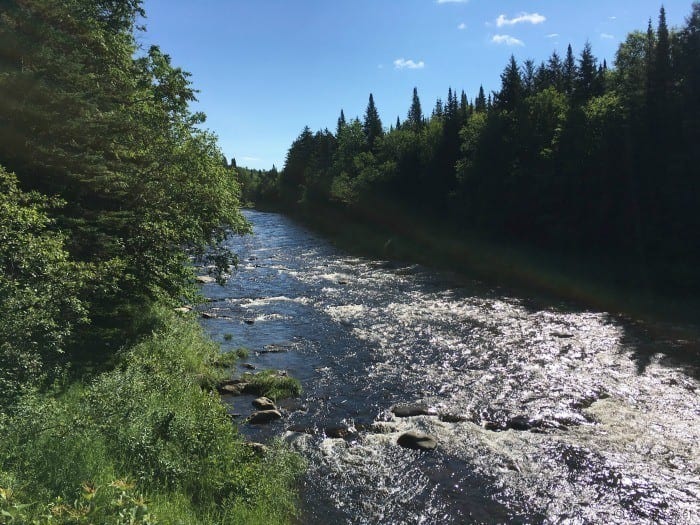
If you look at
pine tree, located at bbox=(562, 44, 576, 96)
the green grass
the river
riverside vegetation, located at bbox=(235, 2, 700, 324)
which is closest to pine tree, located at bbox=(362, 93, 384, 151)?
riverside vegetation, located at bbox=(235, 2, 700, 324)

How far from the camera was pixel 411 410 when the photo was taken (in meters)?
14.8

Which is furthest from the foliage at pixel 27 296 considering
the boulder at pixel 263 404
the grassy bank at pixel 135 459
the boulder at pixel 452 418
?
the boulder at pixel 452 418

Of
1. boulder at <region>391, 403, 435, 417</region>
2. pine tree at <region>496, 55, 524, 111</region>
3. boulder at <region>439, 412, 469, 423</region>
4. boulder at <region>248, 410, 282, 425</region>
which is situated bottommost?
boulder at <region>439, 412, 469, 423</region>

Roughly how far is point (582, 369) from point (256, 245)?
44434 millimetres

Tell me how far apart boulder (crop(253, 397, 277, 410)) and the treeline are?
28.7 metres

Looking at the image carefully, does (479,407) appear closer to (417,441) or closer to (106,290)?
(417,441)

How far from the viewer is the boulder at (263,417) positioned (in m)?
13.8

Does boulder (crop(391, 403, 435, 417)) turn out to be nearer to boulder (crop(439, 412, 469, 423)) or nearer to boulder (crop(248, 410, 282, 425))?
boulder (crop(439, 412, 469, 423))

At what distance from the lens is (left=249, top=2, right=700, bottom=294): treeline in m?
33.3

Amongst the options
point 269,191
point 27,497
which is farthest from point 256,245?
point 269,191

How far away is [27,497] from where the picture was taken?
246 inches

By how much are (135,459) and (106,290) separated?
16.8ft

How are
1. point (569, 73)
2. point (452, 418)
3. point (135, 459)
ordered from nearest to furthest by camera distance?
point (135, 459) < point (452, 418) < point (569, 73)

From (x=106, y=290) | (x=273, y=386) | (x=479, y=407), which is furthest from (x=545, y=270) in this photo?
(x=106, y=290)
